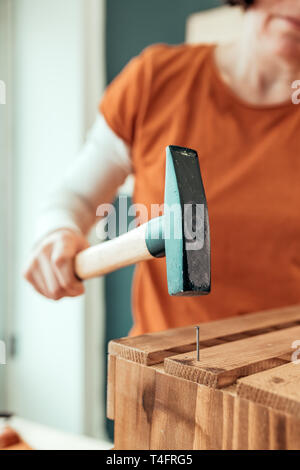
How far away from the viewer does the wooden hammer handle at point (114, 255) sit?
0.47 m

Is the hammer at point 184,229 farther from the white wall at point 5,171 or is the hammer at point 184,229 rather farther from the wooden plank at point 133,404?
the white wall at point 5,171

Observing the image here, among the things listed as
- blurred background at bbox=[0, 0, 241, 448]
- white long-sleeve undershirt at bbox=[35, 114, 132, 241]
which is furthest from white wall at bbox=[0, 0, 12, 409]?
white long-sleeve undershirt at bbox=[35, 114, 132, 241]

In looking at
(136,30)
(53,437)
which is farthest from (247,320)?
(136,30)

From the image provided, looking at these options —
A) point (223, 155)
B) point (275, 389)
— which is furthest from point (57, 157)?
point (275, 389)

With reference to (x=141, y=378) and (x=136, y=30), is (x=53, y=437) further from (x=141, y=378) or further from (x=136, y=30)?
(x=136, y=30)

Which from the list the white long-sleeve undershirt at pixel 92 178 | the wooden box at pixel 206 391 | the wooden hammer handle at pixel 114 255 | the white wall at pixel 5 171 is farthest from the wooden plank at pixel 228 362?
the white wall at pixel 5 171

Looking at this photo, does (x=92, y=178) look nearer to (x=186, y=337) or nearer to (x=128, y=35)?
(x=186, y=337)

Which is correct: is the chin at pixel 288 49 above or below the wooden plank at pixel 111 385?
above

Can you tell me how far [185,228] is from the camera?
40cm

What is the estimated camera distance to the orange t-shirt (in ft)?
2.33

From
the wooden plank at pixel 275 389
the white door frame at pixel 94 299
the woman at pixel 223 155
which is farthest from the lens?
the white door frame at pixel 94 299

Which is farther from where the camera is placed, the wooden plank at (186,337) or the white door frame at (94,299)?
the white door frame at (94,299)

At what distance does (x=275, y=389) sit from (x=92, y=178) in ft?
1.77

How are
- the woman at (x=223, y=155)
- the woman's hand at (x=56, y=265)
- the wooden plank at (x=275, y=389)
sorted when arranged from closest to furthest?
1. the wooden plank at (x=275, y=389)
2. the woman's hand at (x=56, y=265)
3. the woman at (x=223, y=155)
